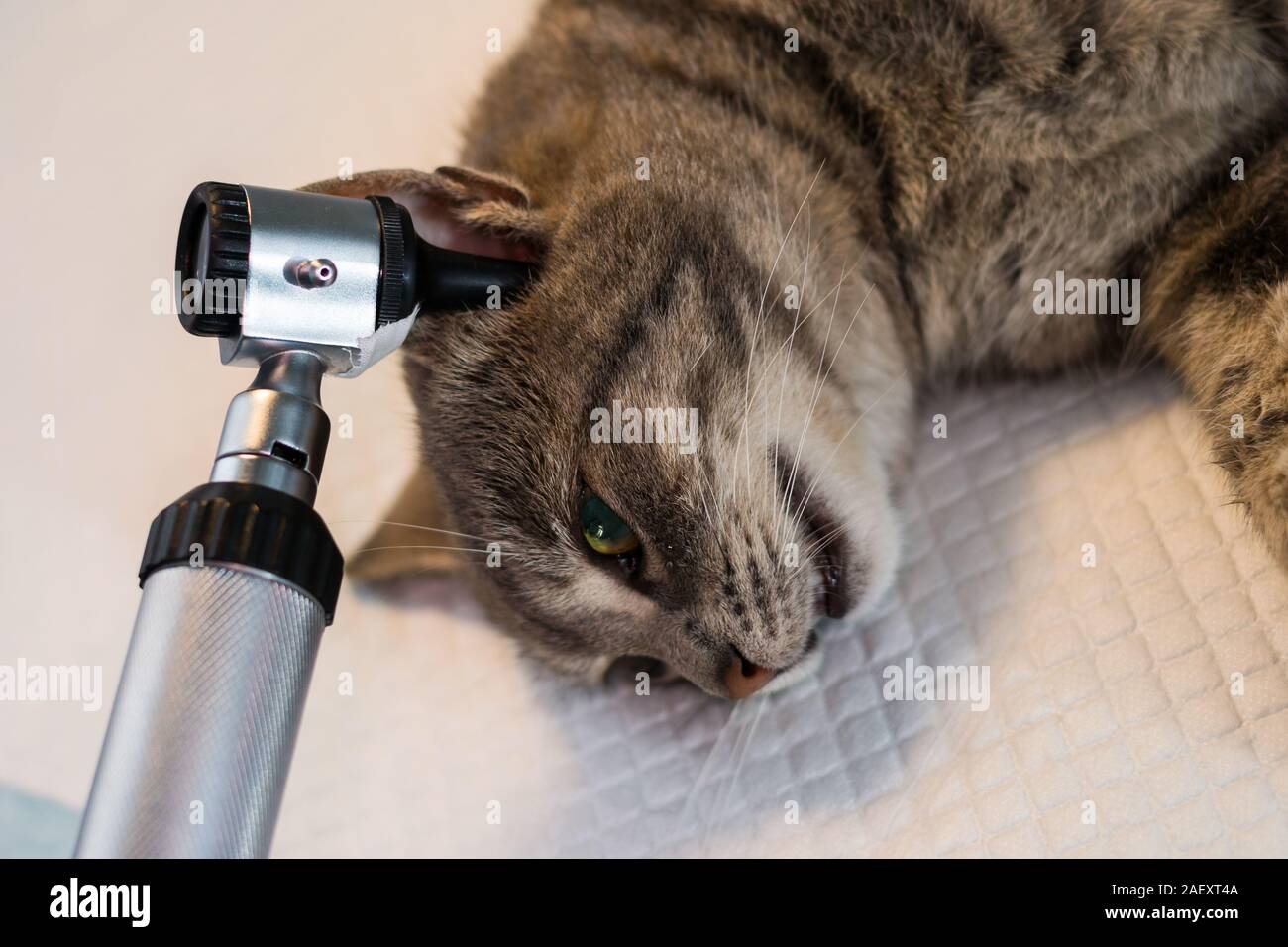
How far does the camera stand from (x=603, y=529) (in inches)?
46.8

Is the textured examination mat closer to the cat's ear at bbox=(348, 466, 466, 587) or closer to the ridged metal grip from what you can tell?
the cat's ear at bbox=(348, 466, 466, 587)

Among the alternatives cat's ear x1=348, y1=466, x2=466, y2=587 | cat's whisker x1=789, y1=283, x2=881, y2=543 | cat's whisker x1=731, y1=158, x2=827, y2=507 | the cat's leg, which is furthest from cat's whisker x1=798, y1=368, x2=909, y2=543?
cat's ear x1=348, y1=466, x2=466, y2=587

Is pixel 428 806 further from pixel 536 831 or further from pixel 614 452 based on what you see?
pixel 614 452

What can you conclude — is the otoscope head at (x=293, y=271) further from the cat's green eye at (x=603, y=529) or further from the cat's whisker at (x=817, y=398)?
the cat's whisker at (x=817, y=398)

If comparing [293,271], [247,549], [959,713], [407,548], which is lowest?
[959,713]

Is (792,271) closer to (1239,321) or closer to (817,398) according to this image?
(817,398)

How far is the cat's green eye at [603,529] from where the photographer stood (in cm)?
118

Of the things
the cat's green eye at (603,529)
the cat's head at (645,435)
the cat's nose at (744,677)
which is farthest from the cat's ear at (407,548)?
the cat's nose at (744,677)

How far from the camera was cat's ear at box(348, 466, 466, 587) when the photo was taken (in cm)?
146

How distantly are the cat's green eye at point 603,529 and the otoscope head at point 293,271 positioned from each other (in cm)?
31

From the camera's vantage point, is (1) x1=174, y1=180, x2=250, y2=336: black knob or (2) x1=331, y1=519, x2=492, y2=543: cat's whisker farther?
(2) x1=331, y1=519, x2=492, y2=543: cat's whisker

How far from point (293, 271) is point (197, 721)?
0.38 metres

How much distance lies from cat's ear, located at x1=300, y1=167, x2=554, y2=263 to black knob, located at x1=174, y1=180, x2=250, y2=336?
0.73 ft

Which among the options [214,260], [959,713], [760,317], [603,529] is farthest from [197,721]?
[959,713]
